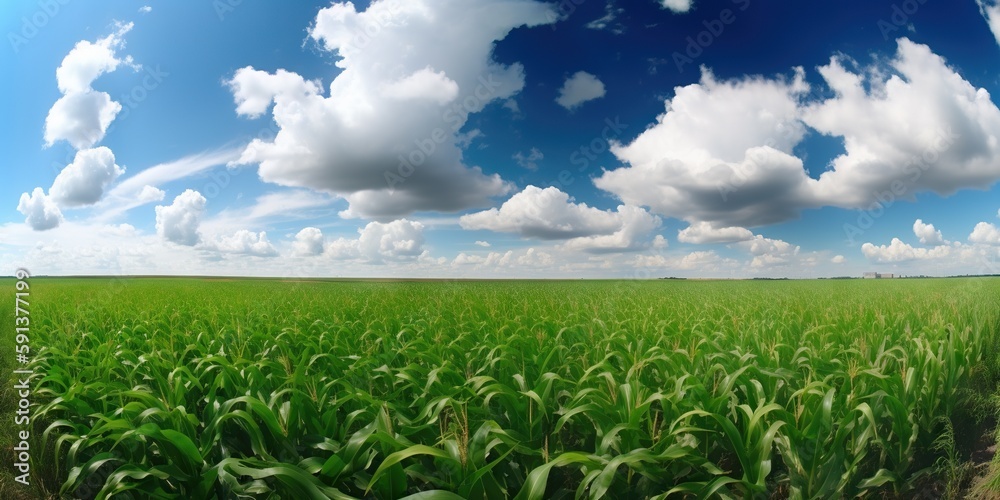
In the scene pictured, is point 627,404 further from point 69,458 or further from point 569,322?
point 569,322

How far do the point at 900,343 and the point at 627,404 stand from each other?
6324 millimetres

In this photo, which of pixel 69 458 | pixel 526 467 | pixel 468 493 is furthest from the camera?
pixel 69 458

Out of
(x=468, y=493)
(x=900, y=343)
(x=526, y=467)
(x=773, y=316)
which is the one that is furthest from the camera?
(x=773, y=316)

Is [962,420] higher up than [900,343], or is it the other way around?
[900,343]

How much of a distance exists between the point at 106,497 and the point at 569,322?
8092mm

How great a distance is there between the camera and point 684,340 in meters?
8.36

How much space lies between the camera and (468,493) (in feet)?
11.1

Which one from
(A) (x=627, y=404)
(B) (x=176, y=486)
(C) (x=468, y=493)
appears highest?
(A) (x=627, y=404)

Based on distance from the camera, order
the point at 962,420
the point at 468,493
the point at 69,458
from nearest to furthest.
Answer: the point at 468,493 → the point at 69,458 → the point at 962,420

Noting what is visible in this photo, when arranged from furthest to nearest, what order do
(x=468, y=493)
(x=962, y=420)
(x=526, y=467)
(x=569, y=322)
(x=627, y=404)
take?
(x=569, y=322)
(x=962, y=420)
(x=627, y=404)
(x=526, y=467)
(x=468, y=493)

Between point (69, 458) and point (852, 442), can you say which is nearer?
point (852, 442)

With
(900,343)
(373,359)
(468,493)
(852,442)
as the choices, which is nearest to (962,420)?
(900,343)

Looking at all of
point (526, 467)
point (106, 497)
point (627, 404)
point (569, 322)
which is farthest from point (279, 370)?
point (569, 322)

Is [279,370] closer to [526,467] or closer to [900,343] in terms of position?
[526,467]
